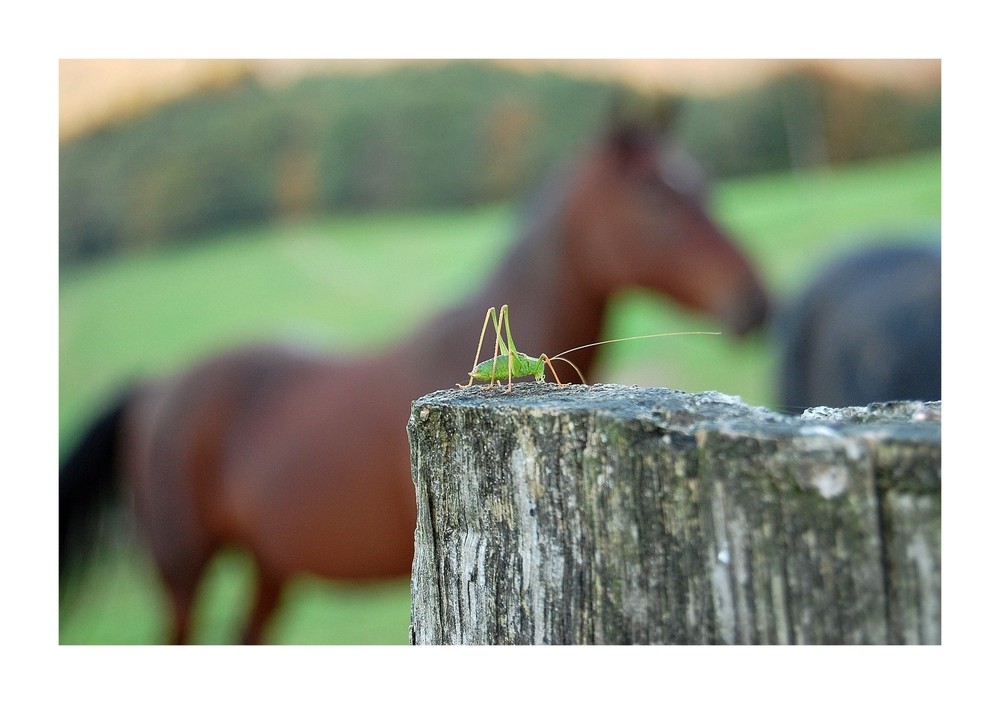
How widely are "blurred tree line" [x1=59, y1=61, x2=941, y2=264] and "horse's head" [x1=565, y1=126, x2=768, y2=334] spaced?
1.03m

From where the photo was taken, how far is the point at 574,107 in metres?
3.62

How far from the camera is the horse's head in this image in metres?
2.14

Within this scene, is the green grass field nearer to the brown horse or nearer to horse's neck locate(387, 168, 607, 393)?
the brown horse

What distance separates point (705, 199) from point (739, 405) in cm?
163

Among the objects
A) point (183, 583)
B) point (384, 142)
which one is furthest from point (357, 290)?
point (183, 583)

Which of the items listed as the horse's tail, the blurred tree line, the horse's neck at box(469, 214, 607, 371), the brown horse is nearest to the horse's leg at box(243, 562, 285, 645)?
the brown horse

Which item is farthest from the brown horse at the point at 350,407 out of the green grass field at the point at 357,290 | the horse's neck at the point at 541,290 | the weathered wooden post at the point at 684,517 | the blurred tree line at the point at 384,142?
the weathered wooden post at the point at 684,517

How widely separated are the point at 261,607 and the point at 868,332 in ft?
6.69

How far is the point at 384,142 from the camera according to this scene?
386 cm

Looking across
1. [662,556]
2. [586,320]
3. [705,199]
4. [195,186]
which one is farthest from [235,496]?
[662,556]

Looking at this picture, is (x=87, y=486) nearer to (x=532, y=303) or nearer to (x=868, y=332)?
(x=532, y=303)

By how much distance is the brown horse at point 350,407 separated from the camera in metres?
2.16

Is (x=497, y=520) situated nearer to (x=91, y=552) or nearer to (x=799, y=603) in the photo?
(x=799, y=603)

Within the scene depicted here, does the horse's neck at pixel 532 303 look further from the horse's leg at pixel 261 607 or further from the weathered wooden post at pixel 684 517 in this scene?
the weathered wooden post at pixel 684 517
